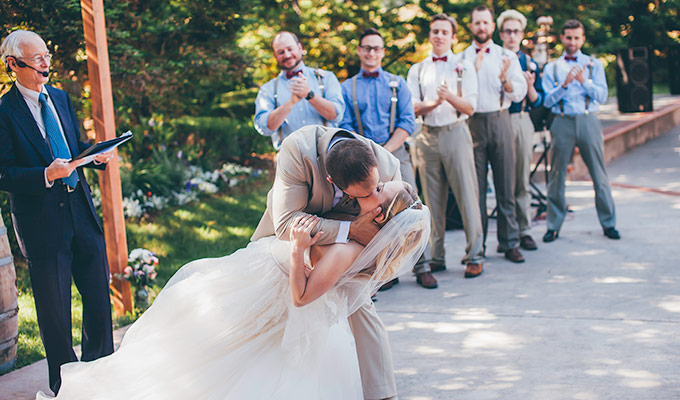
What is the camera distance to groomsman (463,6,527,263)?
253 inches

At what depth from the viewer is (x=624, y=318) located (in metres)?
4.84

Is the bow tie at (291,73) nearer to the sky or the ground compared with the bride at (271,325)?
nearer to the sky

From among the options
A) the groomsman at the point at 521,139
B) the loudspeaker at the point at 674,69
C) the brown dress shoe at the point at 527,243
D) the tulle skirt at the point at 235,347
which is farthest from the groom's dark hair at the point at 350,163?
the loudspeaker at the point at 674,69

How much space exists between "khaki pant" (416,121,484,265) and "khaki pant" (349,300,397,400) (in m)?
2.79

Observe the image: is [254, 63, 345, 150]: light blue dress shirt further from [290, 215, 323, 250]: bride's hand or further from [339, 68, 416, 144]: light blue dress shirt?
[290, 215, 323, 250]: bride's hand

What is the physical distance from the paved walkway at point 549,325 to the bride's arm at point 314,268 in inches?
44.1

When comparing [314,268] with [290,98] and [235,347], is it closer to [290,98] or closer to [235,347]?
[235,347]

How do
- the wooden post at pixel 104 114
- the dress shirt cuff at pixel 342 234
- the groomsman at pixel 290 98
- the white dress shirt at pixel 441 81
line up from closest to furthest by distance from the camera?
the dress shirt cuff at pixel 342 234, the wooden post at pixel 104 114, the groomsman at pixel 290 98, the white dress shirt at pixel 441 81

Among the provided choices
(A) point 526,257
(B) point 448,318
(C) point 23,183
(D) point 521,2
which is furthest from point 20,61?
(D) point 521,2

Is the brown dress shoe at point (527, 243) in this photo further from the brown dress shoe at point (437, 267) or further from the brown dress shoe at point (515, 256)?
the brown dress shoe at point (437, 267)

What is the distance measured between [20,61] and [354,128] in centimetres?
278

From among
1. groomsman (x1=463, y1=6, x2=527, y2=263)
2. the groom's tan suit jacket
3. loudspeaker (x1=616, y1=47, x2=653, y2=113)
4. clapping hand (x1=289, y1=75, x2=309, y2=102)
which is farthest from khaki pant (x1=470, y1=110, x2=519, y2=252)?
loudspeaker (x1=616, y1=47, x2=653, y2=113)

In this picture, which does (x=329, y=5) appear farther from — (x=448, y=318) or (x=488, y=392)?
(x=488, y=392)

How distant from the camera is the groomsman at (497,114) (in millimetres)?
6414
